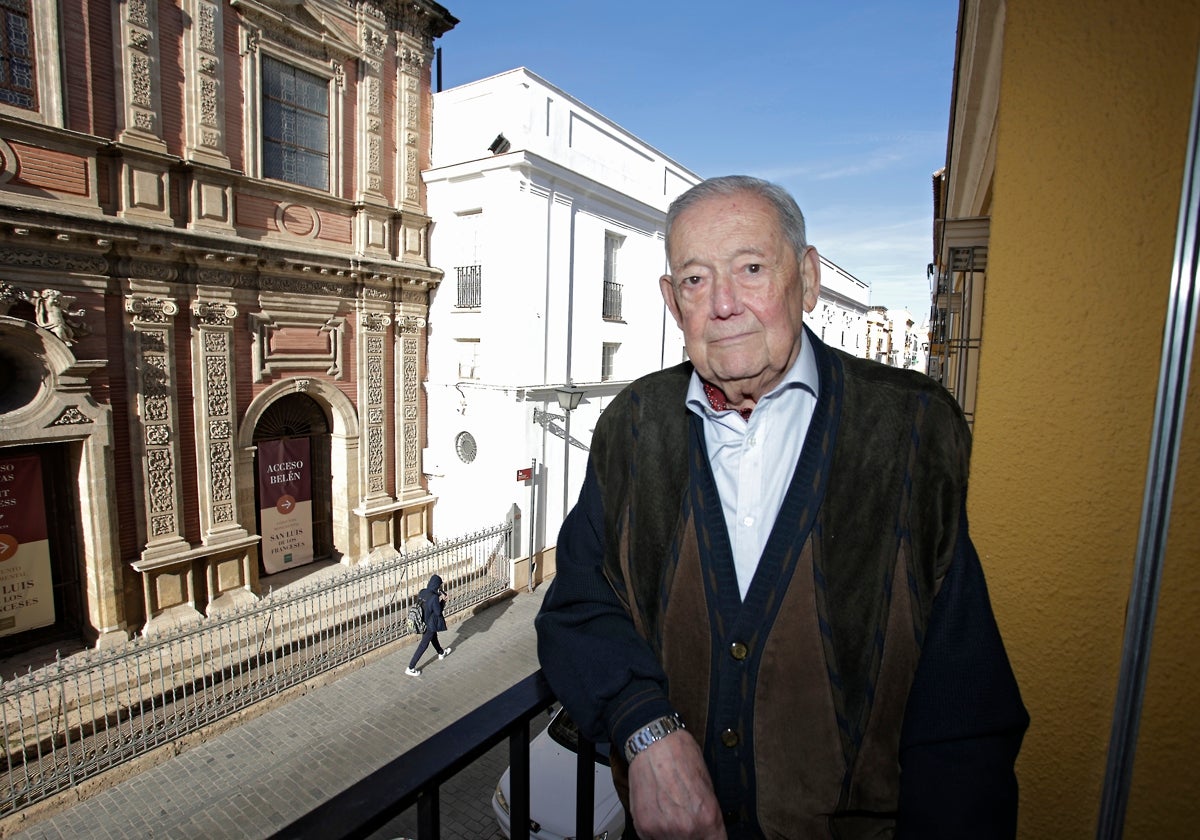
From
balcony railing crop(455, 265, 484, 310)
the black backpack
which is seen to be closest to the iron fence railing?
the black backpack

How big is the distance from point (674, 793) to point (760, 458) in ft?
2.23

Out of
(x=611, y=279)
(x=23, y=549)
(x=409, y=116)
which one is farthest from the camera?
(x=611, y=279)

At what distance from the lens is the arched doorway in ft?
36.2

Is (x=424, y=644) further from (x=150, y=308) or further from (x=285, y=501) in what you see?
(x=150, y=308)

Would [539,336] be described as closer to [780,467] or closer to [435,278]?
[435,278]

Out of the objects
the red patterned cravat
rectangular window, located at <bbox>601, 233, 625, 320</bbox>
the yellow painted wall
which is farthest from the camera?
rectangular window, located at <bbox>601, 233, 625, 320</bbox>

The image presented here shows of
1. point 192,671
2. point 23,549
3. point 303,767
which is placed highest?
point 23,549

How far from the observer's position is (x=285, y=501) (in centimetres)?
1134

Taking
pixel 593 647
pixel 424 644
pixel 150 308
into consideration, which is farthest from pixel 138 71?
pixel 593 647

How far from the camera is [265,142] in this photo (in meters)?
10.5

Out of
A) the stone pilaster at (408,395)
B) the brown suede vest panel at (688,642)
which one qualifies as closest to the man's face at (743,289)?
the brown suede vest panel at (688,642)

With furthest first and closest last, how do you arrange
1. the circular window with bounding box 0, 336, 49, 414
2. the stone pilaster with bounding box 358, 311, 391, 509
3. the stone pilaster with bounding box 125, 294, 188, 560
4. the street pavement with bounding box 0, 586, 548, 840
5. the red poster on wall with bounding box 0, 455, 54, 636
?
the stone pilaster with bounding box 358, 311, 391, 509 < the stone pilaster with bounding box 125, 294, 188, 560 < the red poster on wall with bounding box 0, 455, 54, 636 < the circular window with bounding box 0, 336, 49, 414 < the street pavement with bounding box 0, 586, 548, 840

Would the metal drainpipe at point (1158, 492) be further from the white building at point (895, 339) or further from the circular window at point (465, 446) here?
the white building at point (895, 339)

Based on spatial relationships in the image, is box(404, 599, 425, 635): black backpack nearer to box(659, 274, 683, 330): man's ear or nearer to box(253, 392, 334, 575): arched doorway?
box(253, 392, 334, 575): arched doorway
